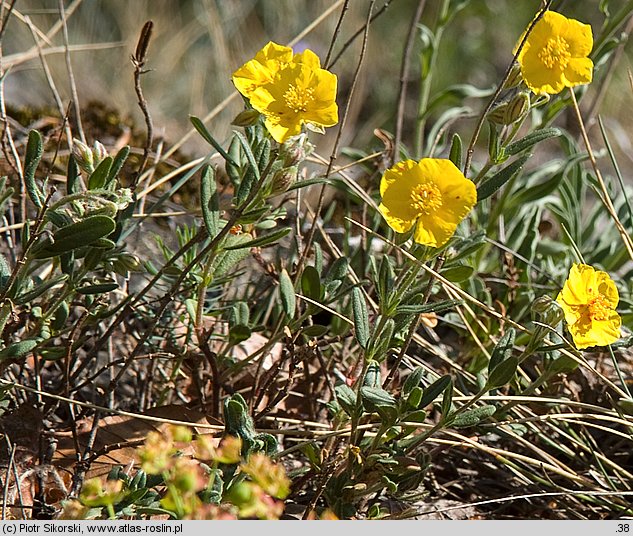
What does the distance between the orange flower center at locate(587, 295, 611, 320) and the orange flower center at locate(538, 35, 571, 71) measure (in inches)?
13.9

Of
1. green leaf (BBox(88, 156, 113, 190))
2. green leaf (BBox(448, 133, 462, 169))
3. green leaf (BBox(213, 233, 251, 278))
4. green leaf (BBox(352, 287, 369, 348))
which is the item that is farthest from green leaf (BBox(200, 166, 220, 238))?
green leaf (BBox(448, 133, 462, 169))

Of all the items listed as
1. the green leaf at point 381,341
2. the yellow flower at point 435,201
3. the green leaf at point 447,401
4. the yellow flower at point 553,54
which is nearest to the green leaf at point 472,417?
the green leaf at point 447,401

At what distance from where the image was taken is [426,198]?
1.12 meters

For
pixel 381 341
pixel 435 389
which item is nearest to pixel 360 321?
pixel 381 341

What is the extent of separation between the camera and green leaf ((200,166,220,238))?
126 cm

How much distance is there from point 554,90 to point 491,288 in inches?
33.5

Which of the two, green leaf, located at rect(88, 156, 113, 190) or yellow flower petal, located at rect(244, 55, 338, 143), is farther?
green leaf, located at rect(88, 156, 113, 190)

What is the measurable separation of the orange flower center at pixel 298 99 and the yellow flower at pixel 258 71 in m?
0.06

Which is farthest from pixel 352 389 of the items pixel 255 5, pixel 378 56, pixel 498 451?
pixel 255 5

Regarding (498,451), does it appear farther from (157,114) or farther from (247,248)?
(157,114)

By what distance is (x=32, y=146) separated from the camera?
1204mm

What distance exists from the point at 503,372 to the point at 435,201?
0.29 m

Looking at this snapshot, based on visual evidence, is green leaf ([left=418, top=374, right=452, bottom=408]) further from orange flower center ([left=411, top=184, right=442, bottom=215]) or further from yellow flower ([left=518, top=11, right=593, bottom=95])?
yellow flower ([left=518, top=11, right=593, bottom=95])

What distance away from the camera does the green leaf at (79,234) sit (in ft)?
3.69
